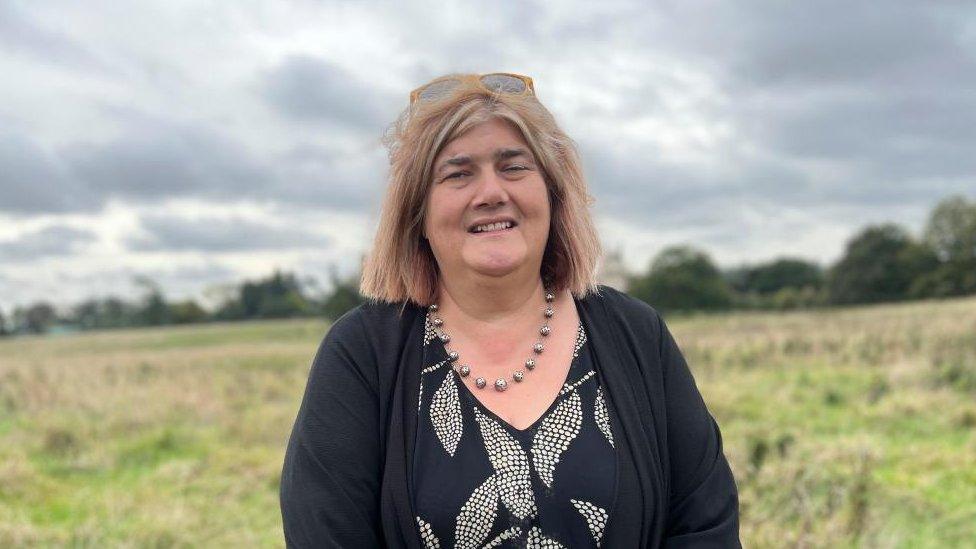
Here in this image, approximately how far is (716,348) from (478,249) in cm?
1643

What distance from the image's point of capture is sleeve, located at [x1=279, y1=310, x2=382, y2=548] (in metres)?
2.00

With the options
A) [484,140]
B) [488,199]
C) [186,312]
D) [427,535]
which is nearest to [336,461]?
[427,535]

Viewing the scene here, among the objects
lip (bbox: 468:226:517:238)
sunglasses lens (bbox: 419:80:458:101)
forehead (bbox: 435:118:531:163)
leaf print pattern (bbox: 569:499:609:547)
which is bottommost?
leaf print pattern (bbox: 569:499:609:547)

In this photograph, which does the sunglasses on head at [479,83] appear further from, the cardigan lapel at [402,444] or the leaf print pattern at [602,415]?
the leaf print pattern at [602,415]

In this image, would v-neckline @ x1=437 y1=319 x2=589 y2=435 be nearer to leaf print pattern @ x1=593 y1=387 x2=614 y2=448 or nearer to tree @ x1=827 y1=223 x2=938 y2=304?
leaf print pattern @ x1=593 y1=387 x2=614 y2=448

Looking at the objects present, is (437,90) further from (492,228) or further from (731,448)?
(731,448)

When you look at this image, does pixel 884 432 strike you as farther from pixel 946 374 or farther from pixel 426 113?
pixel 426 113

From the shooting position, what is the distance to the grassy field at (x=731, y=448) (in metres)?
5.19

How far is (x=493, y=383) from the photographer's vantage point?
218 centimetres

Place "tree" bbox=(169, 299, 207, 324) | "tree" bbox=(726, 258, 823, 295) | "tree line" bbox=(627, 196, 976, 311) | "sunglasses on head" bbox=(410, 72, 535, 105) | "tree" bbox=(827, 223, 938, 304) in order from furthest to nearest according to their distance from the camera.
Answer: "tree" bbox=(726, 258, 823, 295), "tree" bbox=(169, 299, 207, 324), "tree" bbox=(827, 223, 938, 304), "tree line" bbox=(627, 196, 976, 311), "sunglasses on head" bbox=(410, 72, 535, 105)

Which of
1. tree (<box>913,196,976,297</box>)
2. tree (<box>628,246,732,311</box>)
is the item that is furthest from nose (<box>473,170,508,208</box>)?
tree (<box>628,246,732,311</box>)

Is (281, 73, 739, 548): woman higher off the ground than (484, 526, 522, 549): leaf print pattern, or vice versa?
(281, 73, 739, 548): woman

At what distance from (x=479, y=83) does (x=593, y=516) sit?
114 cm

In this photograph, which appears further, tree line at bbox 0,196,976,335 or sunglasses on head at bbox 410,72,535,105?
tree line at bbox 0,196,976,335
